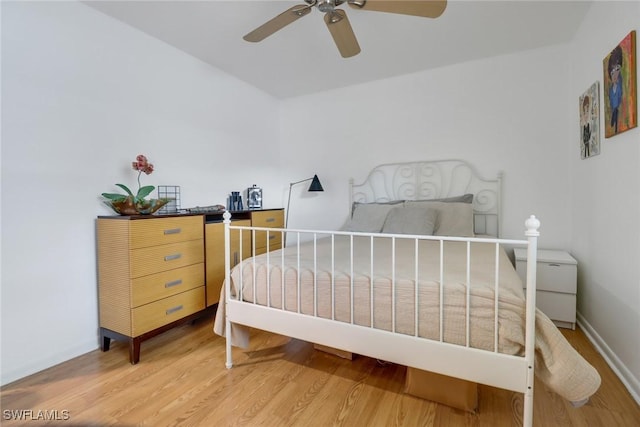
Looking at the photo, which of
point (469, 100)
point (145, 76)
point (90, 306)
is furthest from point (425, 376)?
point (145, 76)

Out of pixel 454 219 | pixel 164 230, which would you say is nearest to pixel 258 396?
pixel 164 230

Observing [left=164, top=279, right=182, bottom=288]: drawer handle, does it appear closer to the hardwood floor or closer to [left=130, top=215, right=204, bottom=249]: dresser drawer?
[left=130, top=215, right=204, bottom=249]: dresser drawer

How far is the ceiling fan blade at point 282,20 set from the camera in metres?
1.52

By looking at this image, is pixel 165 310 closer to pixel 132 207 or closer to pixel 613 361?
pixel 132 207

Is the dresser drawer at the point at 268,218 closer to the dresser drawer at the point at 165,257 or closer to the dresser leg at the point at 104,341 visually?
the dresser drawer at the point at 165,257

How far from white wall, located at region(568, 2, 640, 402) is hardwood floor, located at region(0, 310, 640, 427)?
0.77ft

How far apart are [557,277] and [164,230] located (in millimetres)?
2836

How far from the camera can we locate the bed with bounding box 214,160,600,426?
1.07 meters

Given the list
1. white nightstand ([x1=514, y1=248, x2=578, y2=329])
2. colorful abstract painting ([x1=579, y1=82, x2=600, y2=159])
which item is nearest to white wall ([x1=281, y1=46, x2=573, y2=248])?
colorful abstract painting ([x1=579, y1=82, x2=600, y2=159])

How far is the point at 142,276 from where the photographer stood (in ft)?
6.00

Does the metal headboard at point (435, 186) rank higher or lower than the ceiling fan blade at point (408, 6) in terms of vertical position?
lower

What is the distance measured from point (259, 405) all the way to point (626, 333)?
6.39 ft

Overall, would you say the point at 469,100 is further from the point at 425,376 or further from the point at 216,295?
the point at 216,295

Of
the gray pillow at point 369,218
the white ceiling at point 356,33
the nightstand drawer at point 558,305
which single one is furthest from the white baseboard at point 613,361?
the white ceiling at point 356,33
